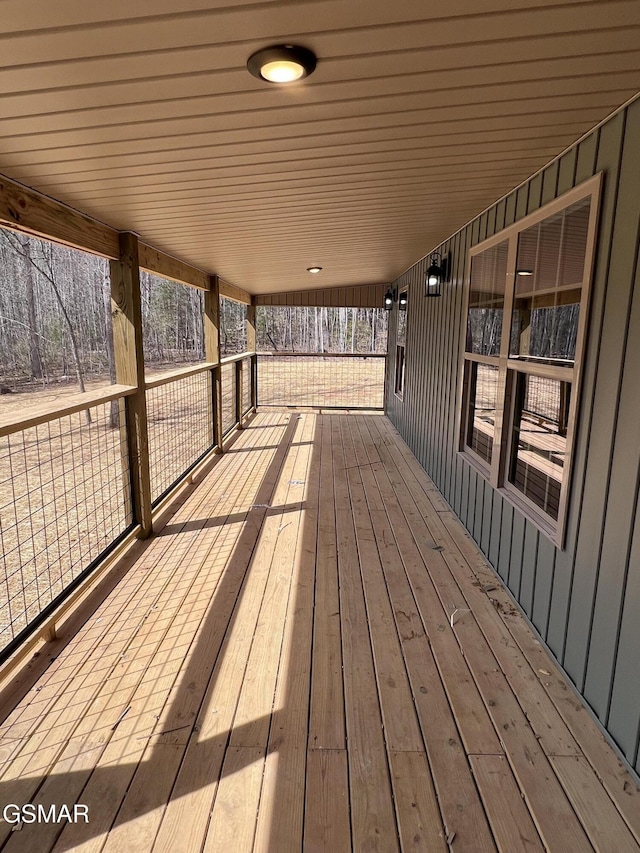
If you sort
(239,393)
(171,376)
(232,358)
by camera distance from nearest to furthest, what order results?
(171,376), (232,358), (239,393)

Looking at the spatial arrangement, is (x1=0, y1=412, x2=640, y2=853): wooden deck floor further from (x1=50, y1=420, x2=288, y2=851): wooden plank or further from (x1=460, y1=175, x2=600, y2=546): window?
(x1=460, y1=175, x2=600, y2=546): window

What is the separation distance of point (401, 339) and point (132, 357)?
184 inches

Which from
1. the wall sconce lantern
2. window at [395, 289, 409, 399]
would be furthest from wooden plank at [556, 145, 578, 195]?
window at [395, 289, 409, 399]

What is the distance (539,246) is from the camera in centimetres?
249

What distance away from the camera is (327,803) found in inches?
58.0

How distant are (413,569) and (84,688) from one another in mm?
1896

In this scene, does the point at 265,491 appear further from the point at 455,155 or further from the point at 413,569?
the point at 455,155

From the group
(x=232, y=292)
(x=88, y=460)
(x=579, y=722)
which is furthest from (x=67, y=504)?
(x=579, y=722)

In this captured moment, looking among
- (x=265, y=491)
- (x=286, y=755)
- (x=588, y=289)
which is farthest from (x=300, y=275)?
(x=286, y=755)

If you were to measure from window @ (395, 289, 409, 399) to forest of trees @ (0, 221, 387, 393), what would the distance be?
292cm

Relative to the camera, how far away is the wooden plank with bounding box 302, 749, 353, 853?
53.4 inches

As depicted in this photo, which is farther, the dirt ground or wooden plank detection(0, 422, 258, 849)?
the dirt ground

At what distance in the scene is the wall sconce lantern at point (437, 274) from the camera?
430 cm

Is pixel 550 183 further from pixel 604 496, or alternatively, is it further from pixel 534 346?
pixel 604 496
